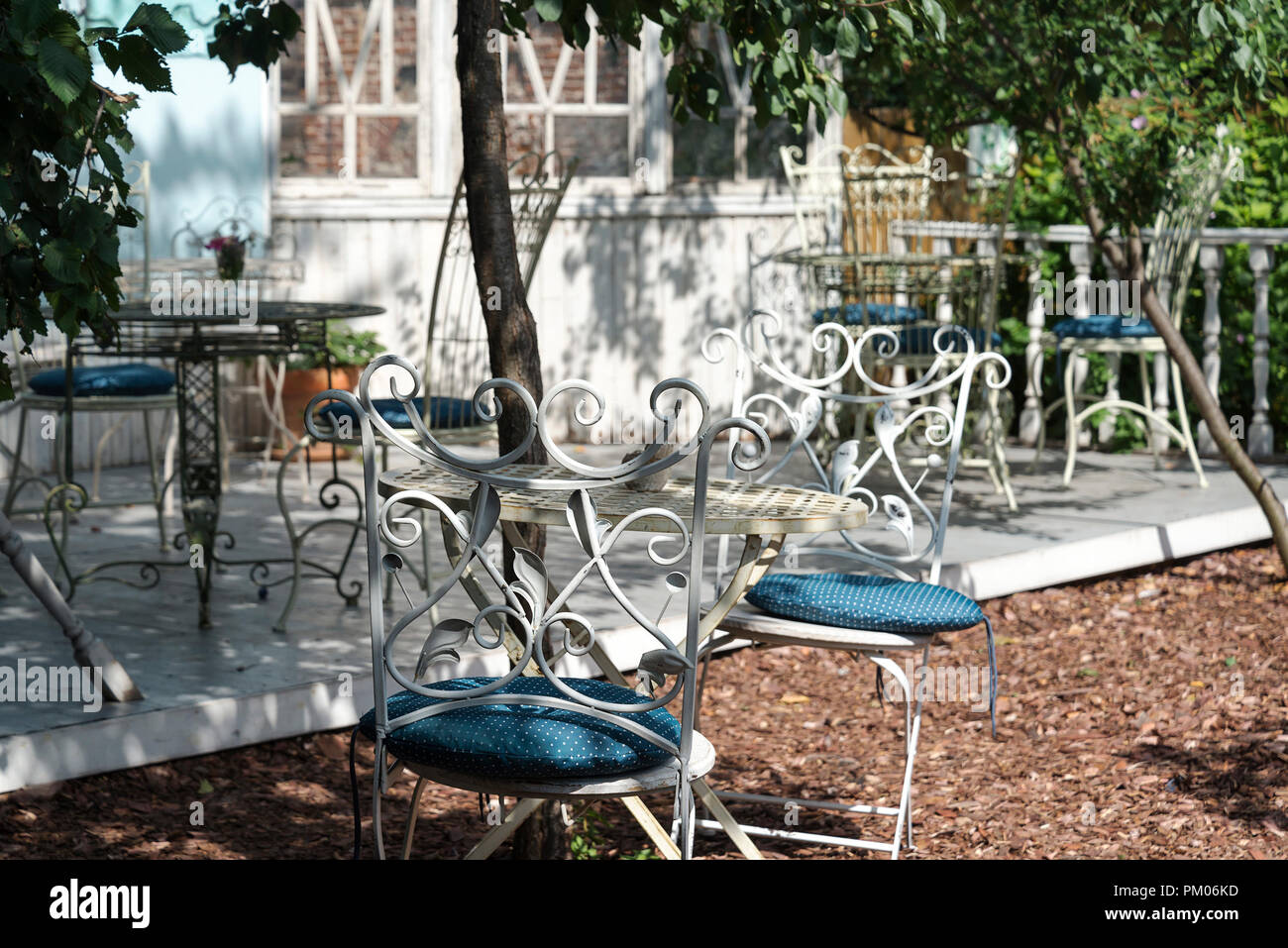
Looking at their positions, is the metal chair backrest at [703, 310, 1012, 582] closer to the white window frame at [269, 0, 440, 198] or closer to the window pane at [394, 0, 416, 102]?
the white window frame at [269, 0, 440, 198]

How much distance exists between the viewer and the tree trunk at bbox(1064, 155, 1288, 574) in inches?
196

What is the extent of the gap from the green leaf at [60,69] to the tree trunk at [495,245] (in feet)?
3.12

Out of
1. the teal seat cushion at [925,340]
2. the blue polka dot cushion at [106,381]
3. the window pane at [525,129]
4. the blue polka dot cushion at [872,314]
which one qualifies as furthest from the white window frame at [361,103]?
the teal seat cushion at [925,340]

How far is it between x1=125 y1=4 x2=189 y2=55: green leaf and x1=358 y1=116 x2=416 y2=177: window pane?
5.73 meters

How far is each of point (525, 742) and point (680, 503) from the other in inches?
23.3

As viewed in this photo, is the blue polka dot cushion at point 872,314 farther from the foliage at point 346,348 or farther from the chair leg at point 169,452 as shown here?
the chair leg at point 169,452

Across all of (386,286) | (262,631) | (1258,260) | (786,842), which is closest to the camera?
(786,842)

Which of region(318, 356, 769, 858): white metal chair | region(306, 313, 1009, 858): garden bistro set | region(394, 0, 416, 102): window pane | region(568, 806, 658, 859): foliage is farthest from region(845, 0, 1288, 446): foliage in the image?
region(394, 0, 416, 102): window pane

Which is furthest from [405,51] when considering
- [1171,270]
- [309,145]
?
[1171,270]

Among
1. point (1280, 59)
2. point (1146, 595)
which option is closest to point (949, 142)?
point (1280, 59)

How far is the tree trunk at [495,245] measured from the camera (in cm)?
305
